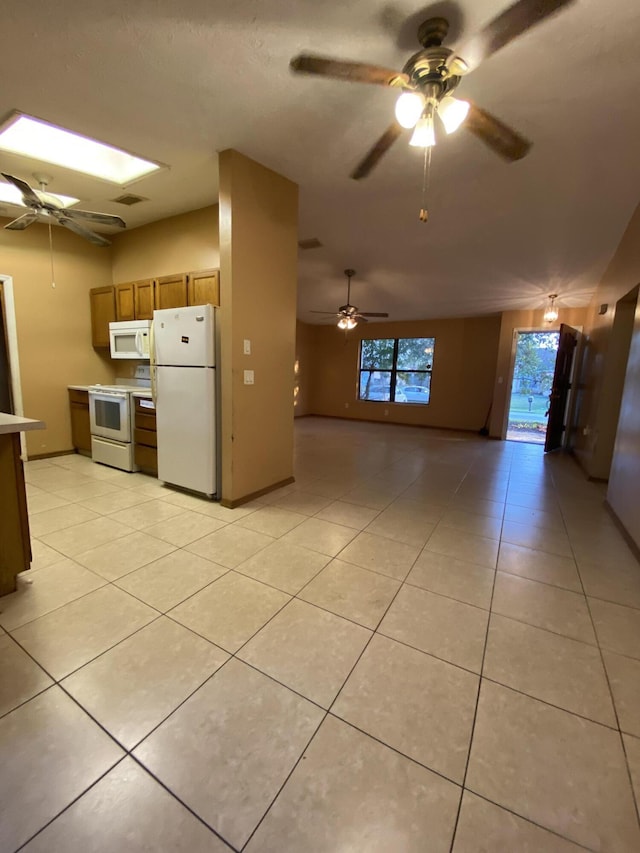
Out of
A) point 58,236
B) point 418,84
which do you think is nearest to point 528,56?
point 418,84

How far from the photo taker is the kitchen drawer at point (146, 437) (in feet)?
12.0

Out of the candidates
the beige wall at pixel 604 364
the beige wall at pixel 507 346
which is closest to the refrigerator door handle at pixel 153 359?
the beige wall at pixel 604 364

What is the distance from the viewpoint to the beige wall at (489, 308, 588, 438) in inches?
262

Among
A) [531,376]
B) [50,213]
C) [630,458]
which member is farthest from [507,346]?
[50,213]

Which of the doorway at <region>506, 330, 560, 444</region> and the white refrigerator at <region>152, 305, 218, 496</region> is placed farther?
the doorway at <region>506, 330, 560, 444</region>

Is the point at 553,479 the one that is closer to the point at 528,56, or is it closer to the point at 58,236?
the point at 528,56

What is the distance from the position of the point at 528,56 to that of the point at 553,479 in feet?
13.0

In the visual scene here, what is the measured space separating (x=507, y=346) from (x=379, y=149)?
19.8 feet

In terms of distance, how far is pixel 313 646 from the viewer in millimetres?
1566

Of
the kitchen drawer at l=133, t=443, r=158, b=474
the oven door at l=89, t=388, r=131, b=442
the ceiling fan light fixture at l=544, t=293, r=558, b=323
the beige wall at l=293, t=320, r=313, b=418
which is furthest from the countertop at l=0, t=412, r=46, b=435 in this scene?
the beige wall at l=293, t=320, r=313, b=418

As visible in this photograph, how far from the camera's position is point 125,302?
4.24m

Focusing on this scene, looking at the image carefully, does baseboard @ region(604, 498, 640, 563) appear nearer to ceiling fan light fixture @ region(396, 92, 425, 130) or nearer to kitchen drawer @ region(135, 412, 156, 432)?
ceiling fan light fixture @ region(396, 92, 425, 130)

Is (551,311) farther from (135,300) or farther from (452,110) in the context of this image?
(135,300)

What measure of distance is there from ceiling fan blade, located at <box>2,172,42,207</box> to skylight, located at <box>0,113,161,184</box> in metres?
0.29
